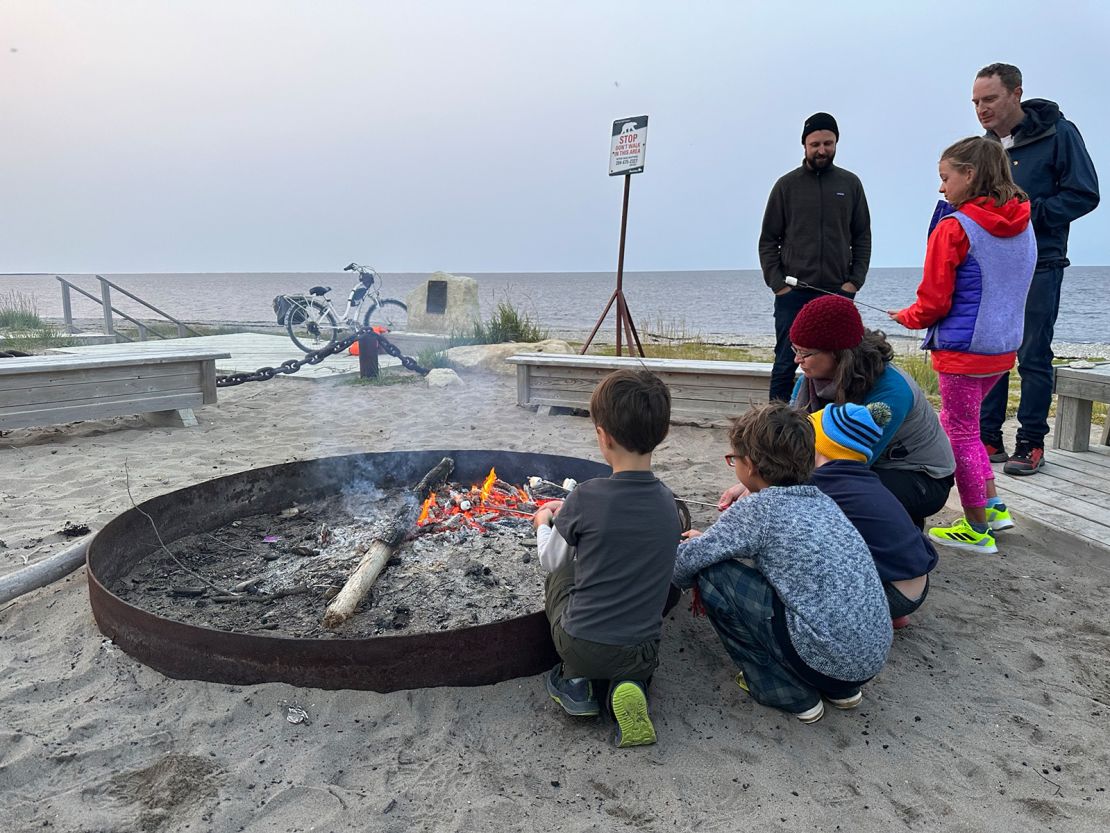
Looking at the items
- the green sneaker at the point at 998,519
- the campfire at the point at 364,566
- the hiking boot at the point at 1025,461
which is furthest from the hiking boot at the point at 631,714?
the hiking boot at the point at 1025,461

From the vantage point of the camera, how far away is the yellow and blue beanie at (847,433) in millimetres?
2500

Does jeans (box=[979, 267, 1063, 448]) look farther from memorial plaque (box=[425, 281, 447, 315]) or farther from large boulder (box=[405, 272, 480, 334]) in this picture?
memorial plaque (box=[425, 281, 447, 315])

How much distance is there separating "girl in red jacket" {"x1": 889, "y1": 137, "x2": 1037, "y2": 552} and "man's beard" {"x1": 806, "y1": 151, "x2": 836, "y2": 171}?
1.40 meters

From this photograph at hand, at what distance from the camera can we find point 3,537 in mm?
3689

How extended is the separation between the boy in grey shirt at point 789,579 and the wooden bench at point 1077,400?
121 inches

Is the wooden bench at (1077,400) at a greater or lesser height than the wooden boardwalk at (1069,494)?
greater

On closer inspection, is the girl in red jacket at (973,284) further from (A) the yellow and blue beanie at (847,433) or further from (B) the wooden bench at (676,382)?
(B) the wooden bench at (676,382)

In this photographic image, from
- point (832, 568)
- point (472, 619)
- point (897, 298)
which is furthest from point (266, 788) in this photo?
point (897, 298)

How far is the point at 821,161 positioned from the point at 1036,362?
5.74 ft

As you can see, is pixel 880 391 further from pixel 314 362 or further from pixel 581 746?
pixel 314 362

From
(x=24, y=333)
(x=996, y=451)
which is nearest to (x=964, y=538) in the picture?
(x=996, y=451)

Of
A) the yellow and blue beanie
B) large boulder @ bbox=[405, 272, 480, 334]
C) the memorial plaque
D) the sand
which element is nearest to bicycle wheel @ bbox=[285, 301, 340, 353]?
large boulder @ bbox=[405, 272, 480, 334]

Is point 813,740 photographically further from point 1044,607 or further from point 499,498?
point 499,498

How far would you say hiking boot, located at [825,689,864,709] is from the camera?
91.9 inches
